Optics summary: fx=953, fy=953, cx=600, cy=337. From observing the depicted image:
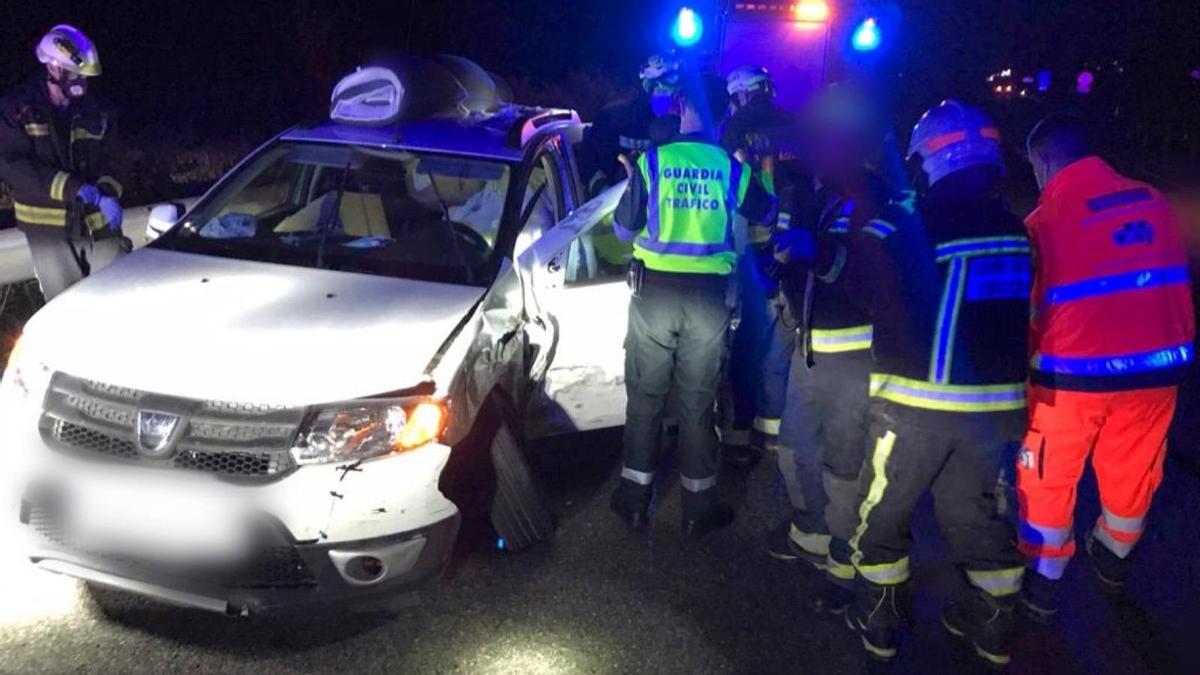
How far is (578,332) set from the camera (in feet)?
14.0

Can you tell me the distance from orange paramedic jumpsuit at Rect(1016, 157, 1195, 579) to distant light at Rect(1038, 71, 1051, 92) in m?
34.1

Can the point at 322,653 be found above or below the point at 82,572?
below

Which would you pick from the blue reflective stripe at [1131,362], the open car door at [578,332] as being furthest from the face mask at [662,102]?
the blue reflective stripe at [1131,362]

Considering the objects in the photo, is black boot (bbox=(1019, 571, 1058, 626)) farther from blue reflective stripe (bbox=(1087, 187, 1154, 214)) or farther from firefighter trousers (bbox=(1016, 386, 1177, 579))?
blue reflective stripe (bbox=(1087, 187, 1154, 214))

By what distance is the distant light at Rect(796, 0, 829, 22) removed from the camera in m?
9.20

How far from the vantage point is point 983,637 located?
3.30 m

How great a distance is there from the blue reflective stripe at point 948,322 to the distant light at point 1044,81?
34.7m

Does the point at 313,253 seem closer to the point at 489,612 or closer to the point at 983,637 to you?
the point at 489,612

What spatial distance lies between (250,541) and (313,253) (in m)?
1.48

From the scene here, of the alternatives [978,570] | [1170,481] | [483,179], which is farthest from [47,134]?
[1170,481]

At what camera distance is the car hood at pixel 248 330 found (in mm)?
3035

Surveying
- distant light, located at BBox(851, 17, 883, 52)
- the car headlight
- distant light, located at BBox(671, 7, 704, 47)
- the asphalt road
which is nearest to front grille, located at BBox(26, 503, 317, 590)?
the asphalt road

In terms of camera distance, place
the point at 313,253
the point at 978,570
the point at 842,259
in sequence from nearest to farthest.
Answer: the point at 978,570 → the point at 842,259 → the point at 313,253

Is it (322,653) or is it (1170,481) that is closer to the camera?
(322,653)
